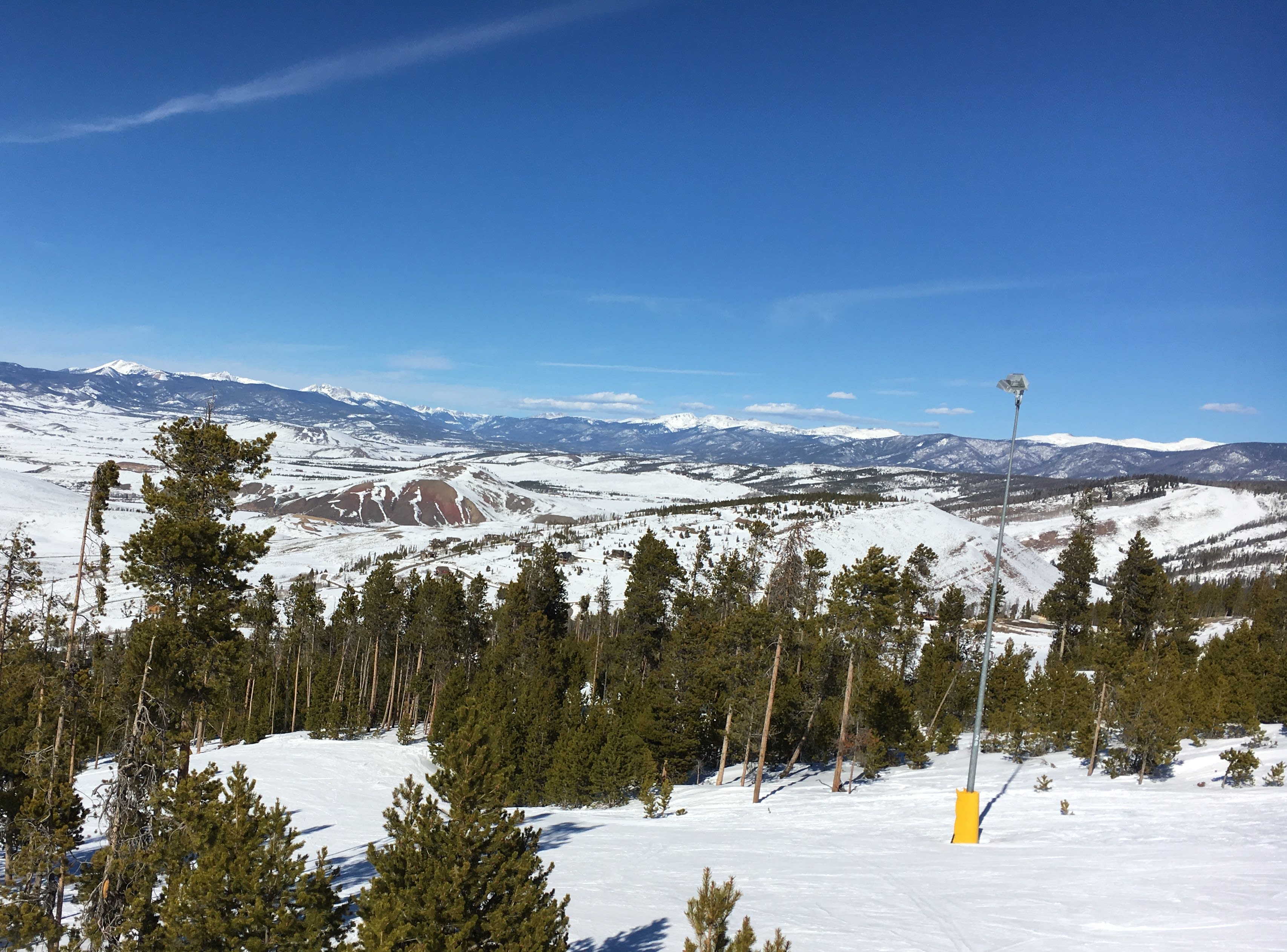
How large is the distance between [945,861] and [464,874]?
11.6 metres

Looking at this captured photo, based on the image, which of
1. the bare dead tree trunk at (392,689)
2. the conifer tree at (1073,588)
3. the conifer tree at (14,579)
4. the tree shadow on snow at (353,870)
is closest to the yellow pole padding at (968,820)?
the tree shadow on snow at (353,870)

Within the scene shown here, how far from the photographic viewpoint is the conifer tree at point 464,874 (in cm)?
997

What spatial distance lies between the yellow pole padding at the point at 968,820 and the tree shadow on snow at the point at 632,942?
819 centimetres

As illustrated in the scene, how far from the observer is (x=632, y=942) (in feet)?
44.4

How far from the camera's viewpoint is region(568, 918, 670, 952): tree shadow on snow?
43.4ft

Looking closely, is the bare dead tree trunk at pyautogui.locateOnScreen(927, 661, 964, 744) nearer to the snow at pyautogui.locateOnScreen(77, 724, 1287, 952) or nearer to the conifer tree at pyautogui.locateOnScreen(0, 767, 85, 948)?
the snow at pyautogui.locateOnScreen(77, 724, 1287, 952)

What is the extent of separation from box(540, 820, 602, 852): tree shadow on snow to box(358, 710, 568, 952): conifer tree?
37.0ft

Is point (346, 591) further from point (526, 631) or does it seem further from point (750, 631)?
point (750, 631)

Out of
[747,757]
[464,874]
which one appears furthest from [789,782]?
[464,874]

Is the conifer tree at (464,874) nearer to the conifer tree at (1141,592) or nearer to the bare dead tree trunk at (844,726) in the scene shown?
the bare dead tree trunk at (844,726)

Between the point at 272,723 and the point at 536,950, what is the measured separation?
49.7 metres

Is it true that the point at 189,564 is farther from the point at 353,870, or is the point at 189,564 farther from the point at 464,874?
the point at 464,874

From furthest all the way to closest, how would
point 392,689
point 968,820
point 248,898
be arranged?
point 392,689 < point 968,820 < point 248,898

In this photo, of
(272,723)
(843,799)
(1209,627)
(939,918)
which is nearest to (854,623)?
(843,799)
